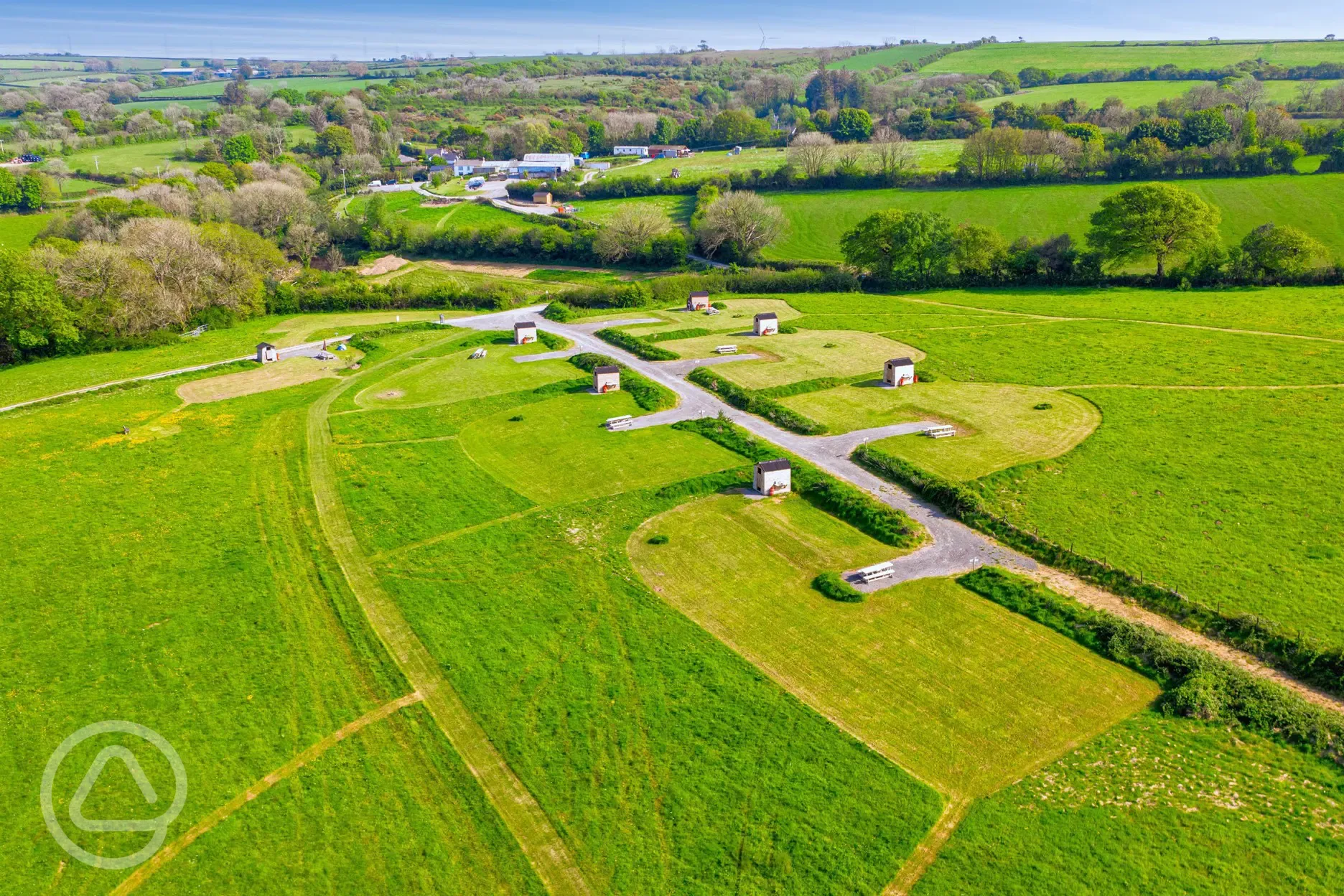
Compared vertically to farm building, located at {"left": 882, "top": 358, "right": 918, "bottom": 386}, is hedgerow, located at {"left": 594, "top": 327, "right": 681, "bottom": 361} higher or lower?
lower

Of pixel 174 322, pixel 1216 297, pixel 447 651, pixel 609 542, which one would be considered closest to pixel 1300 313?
pixel 1216 297

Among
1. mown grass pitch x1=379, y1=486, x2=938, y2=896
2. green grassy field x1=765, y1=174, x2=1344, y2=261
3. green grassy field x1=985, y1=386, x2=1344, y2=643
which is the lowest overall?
mown grass pitch x1=379, y1=486, x2=938, y2=896

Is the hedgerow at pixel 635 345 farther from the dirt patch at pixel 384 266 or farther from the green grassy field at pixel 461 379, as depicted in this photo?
the dirt patch at pixel 384 266

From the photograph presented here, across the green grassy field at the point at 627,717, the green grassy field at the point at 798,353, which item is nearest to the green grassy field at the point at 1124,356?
the green grassy field at the point at 798,353

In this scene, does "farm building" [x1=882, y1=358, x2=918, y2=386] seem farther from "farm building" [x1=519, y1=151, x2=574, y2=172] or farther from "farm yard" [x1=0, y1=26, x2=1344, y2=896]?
"farm building" [x1=519, y1=151, x2=574, y2=172]

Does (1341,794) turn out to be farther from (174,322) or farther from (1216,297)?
(174,322)

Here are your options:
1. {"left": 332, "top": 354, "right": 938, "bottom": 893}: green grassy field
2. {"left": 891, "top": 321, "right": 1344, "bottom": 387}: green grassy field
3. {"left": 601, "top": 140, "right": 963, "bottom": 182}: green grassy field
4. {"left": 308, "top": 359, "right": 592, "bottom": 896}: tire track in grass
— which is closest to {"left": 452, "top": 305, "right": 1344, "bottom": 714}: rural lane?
{"left": 332, "top": 354, "right": 938, "bottom": 893}: green grassy field

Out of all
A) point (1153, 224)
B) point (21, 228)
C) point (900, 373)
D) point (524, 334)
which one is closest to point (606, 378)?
point (524, 334)
